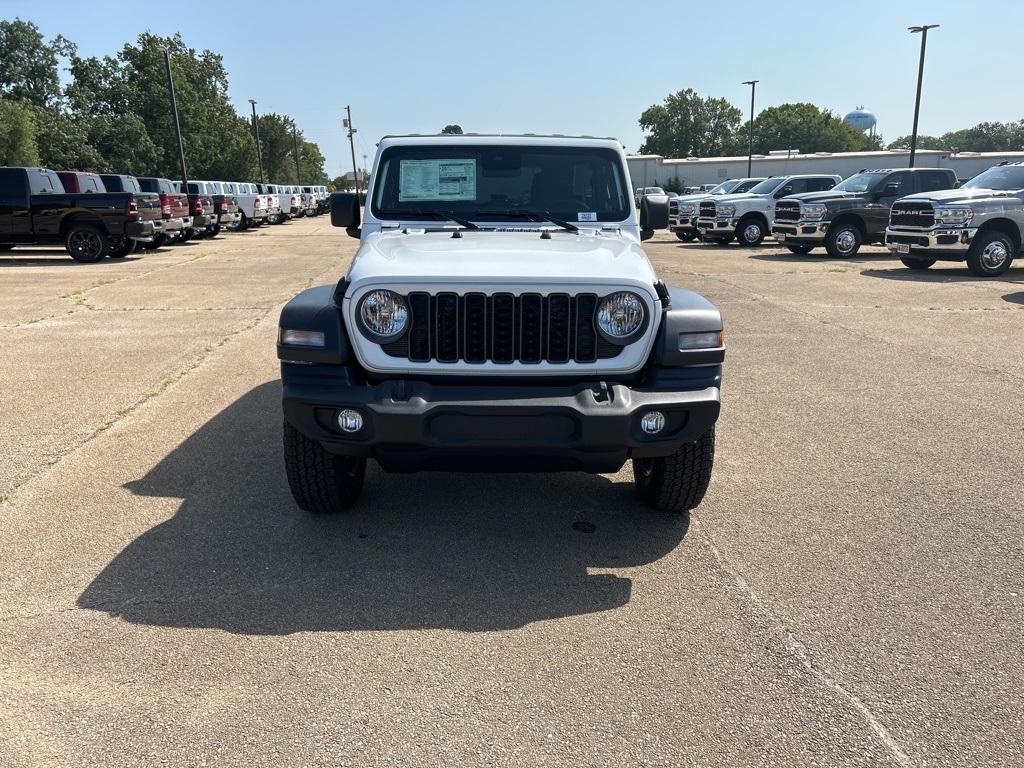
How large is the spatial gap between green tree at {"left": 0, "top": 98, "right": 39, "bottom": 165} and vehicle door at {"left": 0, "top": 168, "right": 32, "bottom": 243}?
34608 millimetres

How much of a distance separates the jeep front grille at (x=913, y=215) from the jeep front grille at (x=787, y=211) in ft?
10.2

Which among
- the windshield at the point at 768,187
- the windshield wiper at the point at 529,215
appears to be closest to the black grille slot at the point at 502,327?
the windshield wiper at the point at 529,215

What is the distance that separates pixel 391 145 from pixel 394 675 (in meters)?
3.40

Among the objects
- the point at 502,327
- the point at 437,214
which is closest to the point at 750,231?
the point at 437,214

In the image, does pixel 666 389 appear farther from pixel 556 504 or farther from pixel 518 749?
pixel 518 749

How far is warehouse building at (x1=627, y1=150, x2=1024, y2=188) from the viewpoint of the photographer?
2459 inches

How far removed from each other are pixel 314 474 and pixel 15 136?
173 ft

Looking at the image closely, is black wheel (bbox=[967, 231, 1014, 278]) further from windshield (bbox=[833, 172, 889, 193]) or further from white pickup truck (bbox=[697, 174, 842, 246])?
white pickup truck (bbox=[697, 174, 842, 246])

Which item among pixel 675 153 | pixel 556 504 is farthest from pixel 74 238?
pixel 675 153

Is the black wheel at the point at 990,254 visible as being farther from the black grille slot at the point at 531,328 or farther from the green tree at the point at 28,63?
the green tree at the point at 28,63

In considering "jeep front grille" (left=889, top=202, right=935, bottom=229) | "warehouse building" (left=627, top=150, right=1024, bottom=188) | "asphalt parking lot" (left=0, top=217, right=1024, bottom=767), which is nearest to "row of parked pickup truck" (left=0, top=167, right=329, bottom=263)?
"asphalt parking lot" (left=0, top=217, right=1024, bottom=767)

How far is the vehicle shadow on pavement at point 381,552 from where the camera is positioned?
3.38 m

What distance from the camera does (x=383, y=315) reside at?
3.73 meters

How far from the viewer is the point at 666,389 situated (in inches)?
145
